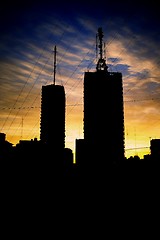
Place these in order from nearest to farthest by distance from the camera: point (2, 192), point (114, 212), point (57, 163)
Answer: point (114, 212) < point (2, 192) < point (57, 163)

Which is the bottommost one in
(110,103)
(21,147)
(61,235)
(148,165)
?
(61,235)

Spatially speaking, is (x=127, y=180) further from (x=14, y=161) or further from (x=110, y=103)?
(x=110, y=103)

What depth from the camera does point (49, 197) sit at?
48.1 m

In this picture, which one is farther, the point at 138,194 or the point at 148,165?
the point at 148,165

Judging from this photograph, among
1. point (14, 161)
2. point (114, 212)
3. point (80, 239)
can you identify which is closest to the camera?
point (80, 239)

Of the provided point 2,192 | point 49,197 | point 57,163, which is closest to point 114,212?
point 49,197

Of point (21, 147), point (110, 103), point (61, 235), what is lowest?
point (61, 235)

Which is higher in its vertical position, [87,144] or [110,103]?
[110,103]

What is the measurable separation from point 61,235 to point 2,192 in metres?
23.7

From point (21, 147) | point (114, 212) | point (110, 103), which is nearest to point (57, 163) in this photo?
point (21, 147)

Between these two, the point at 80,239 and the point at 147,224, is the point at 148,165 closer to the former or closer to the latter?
the point at 147,224

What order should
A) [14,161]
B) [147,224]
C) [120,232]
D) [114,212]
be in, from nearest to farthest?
1. [120,232]
2. [147,224]
3. [114,212]
4. [14,161]

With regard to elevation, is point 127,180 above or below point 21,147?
below

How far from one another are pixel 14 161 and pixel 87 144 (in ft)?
382
